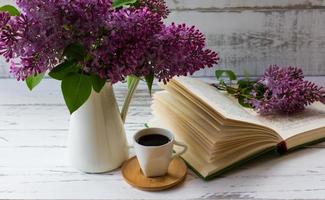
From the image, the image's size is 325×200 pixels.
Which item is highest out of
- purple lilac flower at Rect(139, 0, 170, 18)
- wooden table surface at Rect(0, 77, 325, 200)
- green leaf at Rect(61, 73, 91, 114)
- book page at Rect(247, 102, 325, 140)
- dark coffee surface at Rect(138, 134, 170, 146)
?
purple lilac flower at Rect(139, 0, 170, 18)

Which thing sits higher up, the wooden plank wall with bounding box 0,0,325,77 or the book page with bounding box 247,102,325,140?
the wooden plank wall with bounding box 0,0,325,77

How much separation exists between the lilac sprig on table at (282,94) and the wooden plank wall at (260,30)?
10.8 inches

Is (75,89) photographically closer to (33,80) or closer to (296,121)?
(33,80)

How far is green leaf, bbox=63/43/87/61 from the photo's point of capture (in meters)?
0.80

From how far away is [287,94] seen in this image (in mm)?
1119

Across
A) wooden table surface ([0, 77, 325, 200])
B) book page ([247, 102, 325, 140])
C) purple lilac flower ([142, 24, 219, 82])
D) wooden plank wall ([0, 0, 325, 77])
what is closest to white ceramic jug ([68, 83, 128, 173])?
wooden table surface ([0, 77, 325, 200])

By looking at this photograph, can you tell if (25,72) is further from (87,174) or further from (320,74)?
Answer: (320,74)

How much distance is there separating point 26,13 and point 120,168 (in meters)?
0.37

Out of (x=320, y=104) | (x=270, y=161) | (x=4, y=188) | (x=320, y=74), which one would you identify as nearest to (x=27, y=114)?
(x=4, y=188)

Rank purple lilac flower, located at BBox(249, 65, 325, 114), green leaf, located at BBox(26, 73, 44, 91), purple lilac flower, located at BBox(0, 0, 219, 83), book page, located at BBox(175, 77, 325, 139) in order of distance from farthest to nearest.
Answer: purple lilac flower, located at BBox(249, 65, 325, 114) < book page, located at BBox(175, 77, 325, 139) < green leaf, located at BBox(26, 73, 44, 91) < purple lilac flower, located at BBox(0, 0, 219, 83)

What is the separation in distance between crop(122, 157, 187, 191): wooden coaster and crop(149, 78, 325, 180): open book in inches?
1.1

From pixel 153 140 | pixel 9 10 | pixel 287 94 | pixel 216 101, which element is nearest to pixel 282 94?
pixel 287 94

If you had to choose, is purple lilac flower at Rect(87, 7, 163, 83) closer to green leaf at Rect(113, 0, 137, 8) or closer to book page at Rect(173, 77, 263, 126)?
green leaf at Rect(113, 0, 137, 8)

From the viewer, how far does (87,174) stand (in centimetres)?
97
